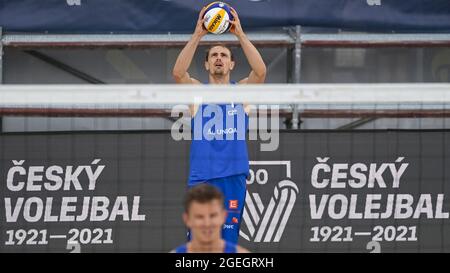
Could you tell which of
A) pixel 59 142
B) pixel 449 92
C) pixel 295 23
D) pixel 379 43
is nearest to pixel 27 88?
pixel 59 142

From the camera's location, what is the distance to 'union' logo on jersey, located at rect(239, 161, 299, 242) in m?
9.85

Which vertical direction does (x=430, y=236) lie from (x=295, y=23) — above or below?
below

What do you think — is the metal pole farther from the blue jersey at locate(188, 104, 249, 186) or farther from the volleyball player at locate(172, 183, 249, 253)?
the volleyball player at locate(172, 183, 249, 253)

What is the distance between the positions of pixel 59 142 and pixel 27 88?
8.68 ft

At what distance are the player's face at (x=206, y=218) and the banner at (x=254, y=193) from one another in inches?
174

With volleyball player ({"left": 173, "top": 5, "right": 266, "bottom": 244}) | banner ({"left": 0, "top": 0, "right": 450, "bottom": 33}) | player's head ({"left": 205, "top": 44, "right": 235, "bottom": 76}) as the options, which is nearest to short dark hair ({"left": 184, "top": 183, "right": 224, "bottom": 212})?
volleyball player ({"left": 173, "top": 5, "right": 266, "bottom": 244})

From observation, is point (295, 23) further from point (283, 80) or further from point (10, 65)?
point (10, 65)

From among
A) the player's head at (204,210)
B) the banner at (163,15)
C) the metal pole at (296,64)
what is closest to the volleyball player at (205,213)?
the player's head at (204,210)

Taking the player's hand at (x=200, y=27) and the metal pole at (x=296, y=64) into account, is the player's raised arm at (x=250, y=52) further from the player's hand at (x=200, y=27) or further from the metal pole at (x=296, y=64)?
the metal pole at (x=296, y=64)

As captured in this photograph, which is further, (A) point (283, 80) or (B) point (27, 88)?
(A) point (283, 80)

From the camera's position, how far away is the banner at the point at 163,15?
10750 millimetres

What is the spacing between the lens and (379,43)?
11031 mm

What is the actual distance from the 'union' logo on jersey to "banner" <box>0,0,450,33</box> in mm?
1878

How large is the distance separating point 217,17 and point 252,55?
17.1 inches
